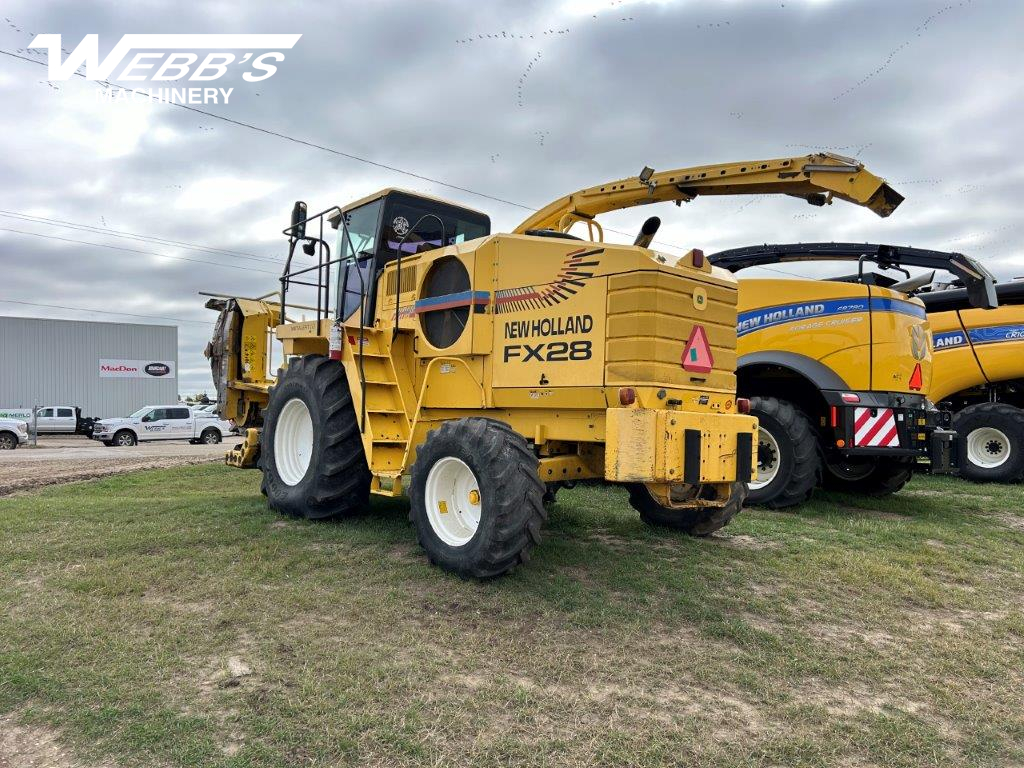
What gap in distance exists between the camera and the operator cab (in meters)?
7.05

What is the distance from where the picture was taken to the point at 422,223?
724 centimetres

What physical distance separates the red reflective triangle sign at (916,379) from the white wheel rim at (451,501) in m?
5.81

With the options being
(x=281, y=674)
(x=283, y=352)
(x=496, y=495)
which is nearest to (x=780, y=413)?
(x=496, y=495)

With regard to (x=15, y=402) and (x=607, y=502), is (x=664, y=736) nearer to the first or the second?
(x=607, y=502)

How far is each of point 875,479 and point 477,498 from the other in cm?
656

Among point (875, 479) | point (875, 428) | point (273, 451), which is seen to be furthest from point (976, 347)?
point (273, 451)

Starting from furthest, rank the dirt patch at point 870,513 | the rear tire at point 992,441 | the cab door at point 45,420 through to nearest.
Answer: the cab door at point 45,420 < the rear tire at point 992,441 < the dirt patch at point 870,513

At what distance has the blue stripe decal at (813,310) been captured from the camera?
27.3ft

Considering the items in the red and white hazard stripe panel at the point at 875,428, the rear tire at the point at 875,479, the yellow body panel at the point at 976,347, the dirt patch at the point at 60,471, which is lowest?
the dirt patch at the point at 60,471

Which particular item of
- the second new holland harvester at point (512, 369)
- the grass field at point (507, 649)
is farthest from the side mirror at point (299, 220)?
the grass field at point (507, 649)

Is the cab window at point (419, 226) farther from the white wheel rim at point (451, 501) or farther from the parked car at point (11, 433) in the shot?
the parked car at point (11, 433)

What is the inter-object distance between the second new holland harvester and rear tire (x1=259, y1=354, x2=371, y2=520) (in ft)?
0.06

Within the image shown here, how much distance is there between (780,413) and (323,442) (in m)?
5.22

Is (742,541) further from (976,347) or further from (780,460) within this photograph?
(976,347)
